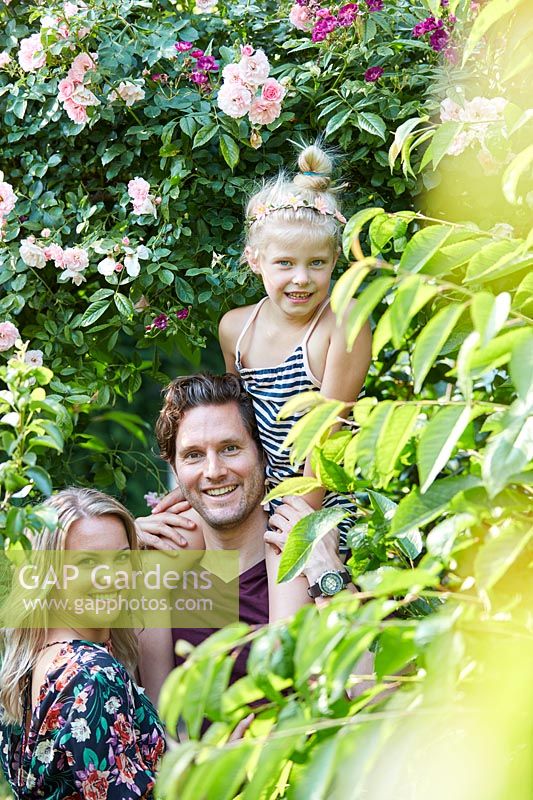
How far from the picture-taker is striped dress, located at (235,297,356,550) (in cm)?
255

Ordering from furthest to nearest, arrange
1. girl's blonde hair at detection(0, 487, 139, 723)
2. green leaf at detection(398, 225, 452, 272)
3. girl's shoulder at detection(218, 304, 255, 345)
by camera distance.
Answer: girl's shoulder at detection(218, 304, 255, 345)
girl's blonde hair at detection(0, 487, 139, 723)
green leaf at detection(398, 225, 452, 272)

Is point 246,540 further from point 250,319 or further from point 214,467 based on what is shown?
point 250,319

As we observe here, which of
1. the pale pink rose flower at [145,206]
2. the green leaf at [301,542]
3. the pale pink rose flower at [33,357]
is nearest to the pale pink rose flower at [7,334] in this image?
the pale pink rose flower at [33,357]

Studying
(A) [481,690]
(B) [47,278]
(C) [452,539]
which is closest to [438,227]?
(C) [452,539]

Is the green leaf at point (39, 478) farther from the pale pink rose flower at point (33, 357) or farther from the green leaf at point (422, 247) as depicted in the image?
the pale pink rose flower at point (33, 357)

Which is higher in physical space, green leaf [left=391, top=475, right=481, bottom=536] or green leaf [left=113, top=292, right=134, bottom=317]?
green leaf [left=113, top=292, right=134, bottom=317]

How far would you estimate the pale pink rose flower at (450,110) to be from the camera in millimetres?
2307

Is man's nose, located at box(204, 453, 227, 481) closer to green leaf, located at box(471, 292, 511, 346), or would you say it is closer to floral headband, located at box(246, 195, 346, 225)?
floral headband, located at box(246, 195, 346, 225)

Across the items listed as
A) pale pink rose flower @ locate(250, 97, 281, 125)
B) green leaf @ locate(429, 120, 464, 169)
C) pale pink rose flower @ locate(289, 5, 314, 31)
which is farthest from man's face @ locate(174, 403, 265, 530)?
green leaf @ locate(429, 120, 464, 169)

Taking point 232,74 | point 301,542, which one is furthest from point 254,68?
point 301,542

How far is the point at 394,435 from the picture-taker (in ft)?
4.10

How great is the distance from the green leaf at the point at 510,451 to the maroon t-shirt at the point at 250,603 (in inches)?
63.5

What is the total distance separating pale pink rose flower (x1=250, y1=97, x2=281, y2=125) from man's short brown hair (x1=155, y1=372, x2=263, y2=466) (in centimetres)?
62

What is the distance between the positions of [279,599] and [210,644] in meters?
1.39
